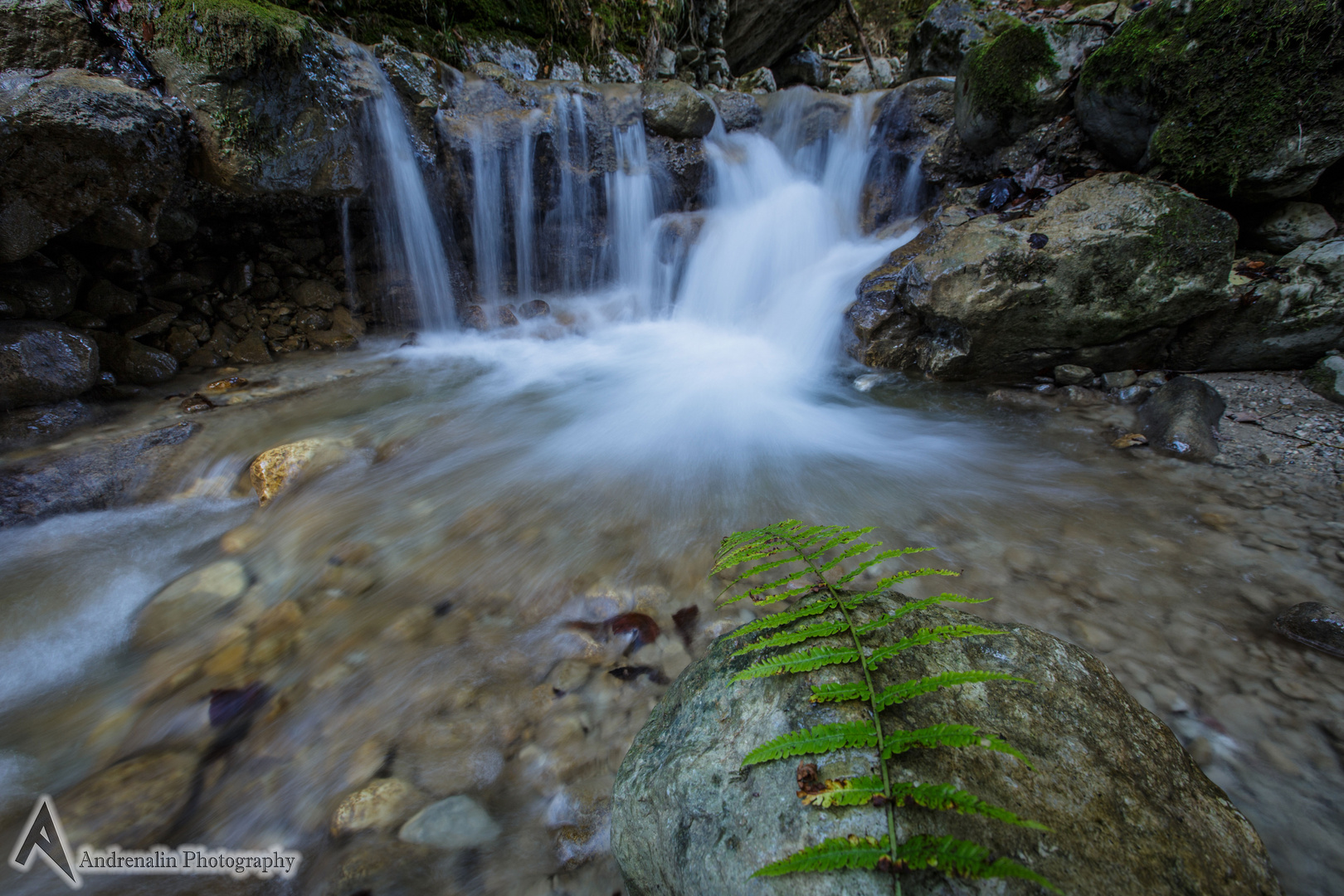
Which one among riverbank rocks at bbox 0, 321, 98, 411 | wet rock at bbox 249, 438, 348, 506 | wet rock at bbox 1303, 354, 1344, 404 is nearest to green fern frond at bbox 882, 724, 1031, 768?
wet rock at bbox 249, 438, 348, 506

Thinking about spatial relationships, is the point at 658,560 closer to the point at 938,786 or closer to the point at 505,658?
the point at 505,658

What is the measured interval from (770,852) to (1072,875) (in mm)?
519

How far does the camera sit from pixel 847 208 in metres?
7.95

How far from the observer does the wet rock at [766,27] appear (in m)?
11.5

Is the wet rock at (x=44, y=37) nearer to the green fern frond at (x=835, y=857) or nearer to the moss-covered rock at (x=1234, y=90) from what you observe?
the green fern frond at (x=835, y=857)

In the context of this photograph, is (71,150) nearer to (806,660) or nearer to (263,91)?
(263,91)

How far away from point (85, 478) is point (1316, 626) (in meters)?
6.97

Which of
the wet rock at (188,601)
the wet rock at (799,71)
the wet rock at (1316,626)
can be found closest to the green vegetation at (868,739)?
the wet rock at (1316,626)

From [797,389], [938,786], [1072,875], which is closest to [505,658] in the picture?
[938,786]

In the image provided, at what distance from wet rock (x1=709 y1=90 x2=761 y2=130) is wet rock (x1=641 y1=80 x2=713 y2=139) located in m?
0.78

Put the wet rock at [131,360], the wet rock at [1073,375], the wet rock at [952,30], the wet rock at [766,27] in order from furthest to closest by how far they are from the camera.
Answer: the wet rock at [766,27]
the wet rock at [952,30]
the wet rock at [131,360]
the wet rock at [1073,375]

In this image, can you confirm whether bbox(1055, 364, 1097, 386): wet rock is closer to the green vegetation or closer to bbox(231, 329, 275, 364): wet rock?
the green vegetation

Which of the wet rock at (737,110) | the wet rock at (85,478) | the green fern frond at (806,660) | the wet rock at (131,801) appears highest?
the wet rock at (737,110)

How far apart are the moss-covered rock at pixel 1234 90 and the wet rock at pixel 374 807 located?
6479mm
